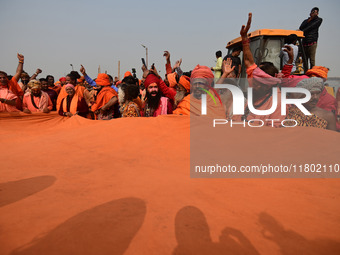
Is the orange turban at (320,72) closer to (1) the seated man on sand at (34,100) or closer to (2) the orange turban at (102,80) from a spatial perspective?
(2) the orange turban at (102,80)

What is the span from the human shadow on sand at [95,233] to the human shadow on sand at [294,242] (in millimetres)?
859

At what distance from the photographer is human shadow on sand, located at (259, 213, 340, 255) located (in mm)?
1342

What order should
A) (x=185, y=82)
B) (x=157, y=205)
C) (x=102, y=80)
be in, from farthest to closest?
(x=102, y=80)
(x=185, y=82)
(x=157, y=205)

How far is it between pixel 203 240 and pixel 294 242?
55 cm

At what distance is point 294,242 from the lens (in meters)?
1.41

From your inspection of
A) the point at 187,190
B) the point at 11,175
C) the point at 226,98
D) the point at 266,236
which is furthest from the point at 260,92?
the point at 11,175

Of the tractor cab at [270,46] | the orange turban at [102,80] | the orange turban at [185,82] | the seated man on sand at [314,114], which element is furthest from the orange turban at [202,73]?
the tractor cab at [270,46]

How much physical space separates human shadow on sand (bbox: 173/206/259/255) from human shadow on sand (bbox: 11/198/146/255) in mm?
292

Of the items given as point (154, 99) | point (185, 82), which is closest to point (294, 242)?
point (185, 82)

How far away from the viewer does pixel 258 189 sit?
7.06 ft

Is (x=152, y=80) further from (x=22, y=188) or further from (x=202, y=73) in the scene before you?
(x=22, y=188)

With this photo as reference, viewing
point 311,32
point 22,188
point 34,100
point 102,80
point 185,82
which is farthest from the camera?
point 311,32

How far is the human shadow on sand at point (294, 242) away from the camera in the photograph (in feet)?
4.40

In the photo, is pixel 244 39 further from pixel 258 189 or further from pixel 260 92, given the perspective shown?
pixel 258 189
